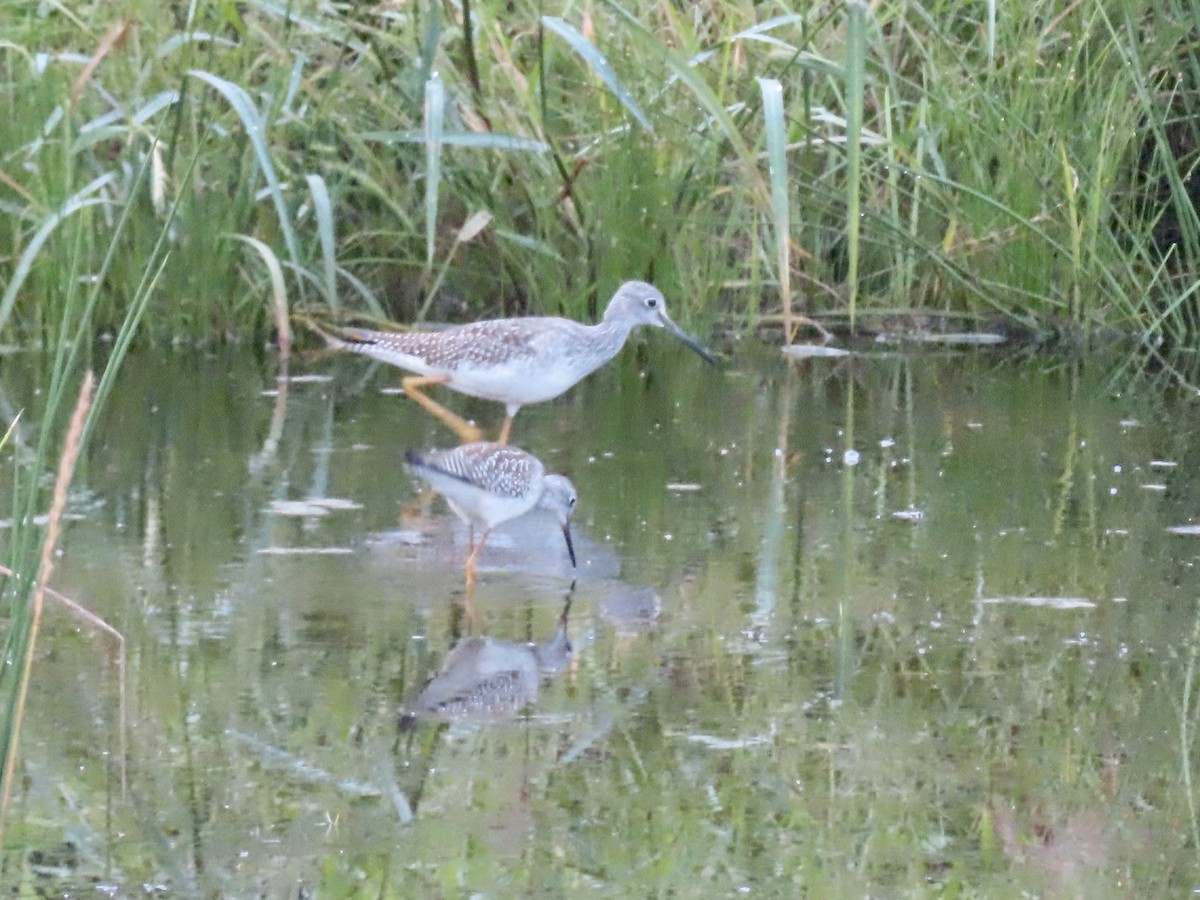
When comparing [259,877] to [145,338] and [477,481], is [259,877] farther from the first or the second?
[145,338]

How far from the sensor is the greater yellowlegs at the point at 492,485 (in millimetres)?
5547

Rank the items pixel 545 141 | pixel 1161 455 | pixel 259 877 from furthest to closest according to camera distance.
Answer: pixel 545 141 < pixel 1161 455 < pixel 259 877

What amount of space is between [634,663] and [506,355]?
258 cm

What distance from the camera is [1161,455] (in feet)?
22.5

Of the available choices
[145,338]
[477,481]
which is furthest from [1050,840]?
[145,338]

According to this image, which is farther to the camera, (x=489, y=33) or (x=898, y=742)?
(x=489, y=33)

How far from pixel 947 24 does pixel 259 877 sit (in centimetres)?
686

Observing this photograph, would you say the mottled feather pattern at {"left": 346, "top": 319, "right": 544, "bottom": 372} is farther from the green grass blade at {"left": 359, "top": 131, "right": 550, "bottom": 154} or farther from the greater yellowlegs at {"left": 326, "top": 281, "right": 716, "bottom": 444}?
the green grass blade at {"left": 359, "top": 131, "right": 550, "bottom": 154}

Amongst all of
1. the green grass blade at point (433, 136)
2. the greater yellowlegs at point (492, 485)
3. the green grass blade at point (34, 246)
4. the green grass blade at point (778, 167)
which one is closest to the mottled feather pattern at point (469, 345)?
the green grass blade at point (433, 136)

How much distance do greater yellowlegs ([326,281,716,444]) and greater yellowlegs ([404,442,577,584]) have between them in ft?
3.71

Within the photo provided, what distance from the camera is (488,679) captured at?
14.4ft

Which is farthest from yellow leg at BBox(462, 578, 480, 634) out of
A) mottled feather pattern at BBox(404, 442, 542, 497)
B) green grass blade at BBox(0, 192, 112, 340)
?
green grass blade at BBox(0, 192, 112, 340)

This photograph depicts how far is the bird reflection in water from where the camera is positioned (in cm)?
417

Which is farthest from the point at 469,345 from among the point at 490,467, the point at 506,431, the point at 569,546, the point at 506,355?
the point at 569,546
